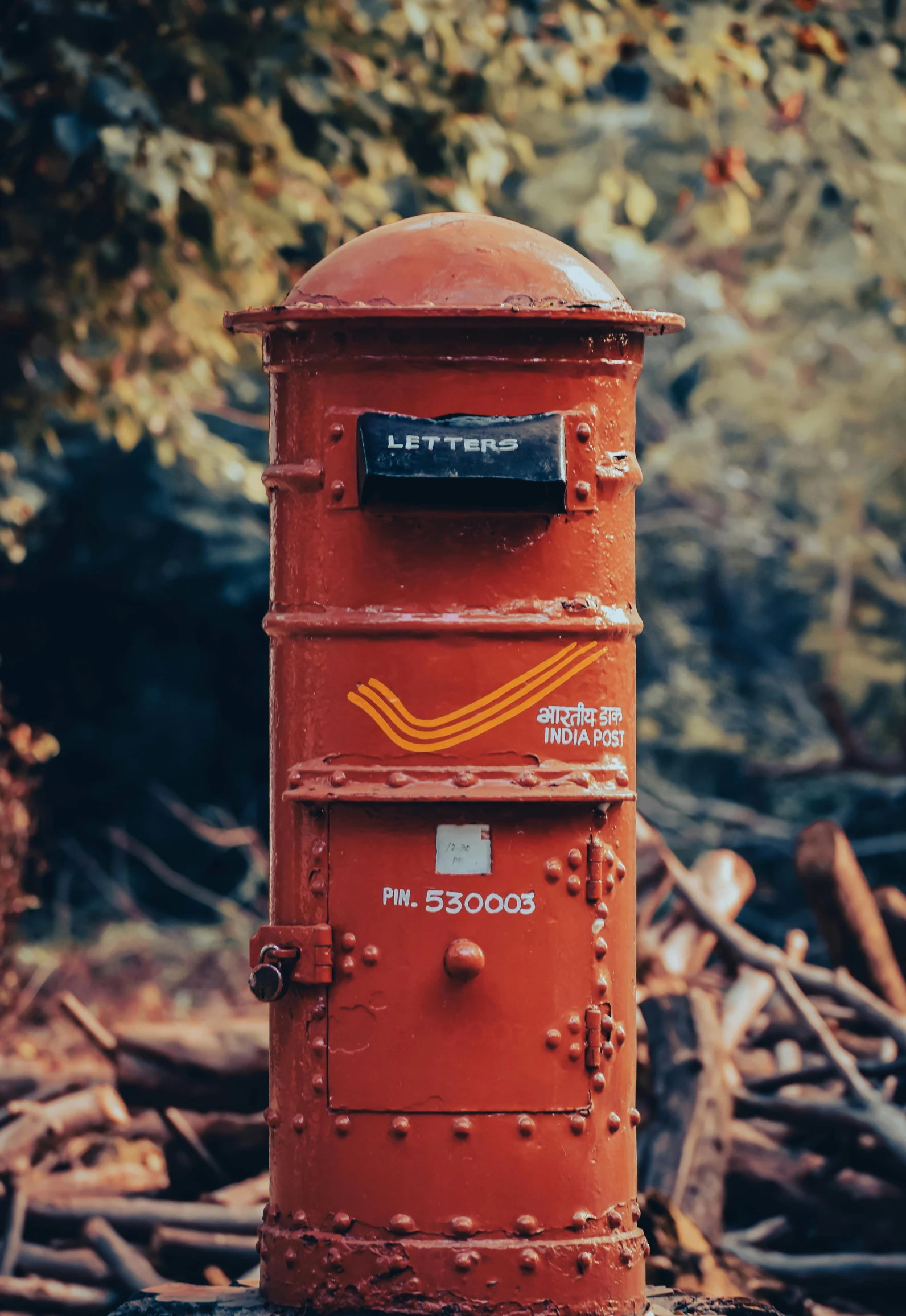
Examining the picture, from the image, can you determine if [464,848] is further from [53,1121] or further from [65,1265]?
[53,1121]

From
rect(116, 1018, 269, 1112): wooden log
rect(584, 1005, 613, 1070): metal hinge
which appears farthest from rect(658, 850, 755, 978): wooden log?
rect(584, 1005, 613, 1070): metal hinge

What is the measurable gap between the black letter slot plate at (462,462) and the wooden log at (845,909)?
3238mm

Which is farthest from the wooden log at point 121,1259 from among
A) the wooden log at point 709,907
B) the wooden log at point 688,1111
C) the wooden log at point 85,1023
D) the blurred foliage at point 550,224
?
the blurred foliage at point 550,224

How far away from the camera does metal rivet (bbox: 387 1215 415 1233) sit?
3.83m

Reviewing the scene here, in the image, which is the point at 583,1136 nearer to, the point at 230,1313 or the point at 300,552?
the point at 230,1313

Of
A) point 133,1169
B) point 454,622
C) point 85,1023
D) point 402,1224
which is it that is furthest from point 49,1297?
point 454,622

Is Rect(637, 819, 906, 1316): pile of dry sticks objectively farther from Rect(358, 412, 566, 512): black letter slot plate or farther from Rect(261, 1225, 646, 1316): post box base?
Rect(358, 412, 566, 512): black letter slot plate

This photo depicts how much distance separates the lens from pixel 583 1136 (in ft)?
12.9

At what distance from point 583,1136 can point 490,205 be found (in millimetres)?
10332

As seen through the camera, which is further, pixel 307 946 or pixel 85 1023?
pixel 85 1023

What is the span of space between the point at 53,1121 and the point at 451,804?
2791 millimetres

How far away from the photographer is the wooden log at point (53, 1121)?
5828mm

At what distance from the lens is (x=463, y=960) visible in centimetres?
381

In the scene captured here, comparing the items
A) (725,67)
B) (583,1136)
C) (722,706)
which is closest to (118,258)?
(725,67)
